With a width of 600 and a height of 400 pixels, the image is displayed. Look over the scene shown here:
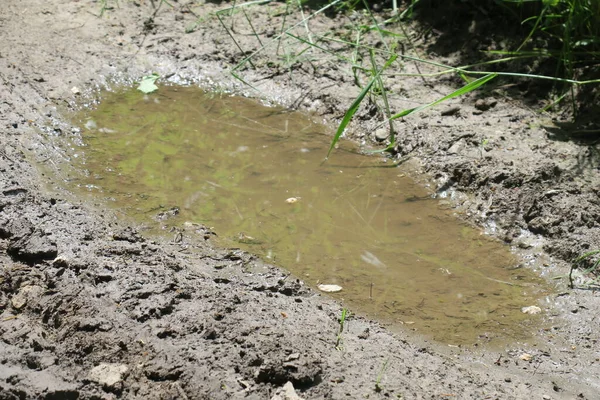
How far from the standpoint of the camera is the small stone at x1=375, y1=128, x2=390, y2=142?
4.59 meters

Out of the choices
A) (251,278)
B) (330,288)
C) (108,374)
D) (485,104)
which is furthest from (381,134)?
(108,374)

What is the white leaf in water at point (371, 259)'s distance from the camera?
3.49 meters

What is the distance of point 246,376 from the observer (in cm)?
245

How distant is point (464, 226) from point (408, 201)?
0.37 meters

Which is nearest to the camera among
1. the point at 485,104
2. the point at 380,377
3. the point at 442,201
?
the point at 380,377

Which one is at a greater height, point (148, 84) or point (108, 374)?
point (148, 84)

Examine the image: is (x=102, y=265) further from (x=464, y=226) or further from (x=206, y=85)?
(x=206, y=85)

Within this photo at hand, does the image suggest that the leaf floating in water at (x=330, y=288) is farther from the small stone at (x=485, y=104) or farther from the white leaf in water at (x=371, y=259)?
the small stone at (x=485, y=104)

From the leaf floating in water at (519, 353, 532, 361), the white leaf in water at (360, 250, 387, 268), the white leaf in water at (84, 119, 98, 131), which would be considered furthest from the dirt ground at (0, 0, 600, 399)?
the white leaf in water at (360, 250, 387, 268)

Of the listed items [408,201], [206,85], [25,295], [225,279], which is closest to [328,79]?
[206,85]

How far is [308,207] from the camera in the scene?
392 cm

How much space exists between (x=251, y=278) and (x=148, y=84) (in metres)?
2.47

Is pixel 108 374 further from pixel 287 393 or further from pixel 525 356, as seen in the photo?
pixel 525 356

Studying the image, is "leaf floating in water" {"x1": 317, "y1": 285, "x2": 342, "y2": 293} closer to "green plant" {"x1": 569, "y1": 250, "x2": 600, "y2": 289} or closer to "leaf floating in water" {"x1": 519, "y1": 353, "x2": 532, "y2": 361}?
"leaf floating in water" {"x1": 519, "y1": 353, "x2": 532, "y2": 361}
